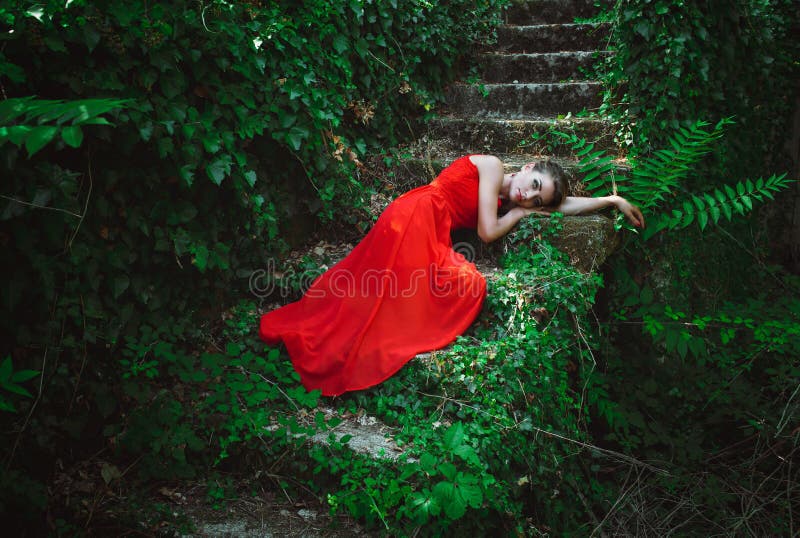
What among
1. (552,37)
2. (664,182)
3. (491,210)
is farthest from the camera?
(552,37)

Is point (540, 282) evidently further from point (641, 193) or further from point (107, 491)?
point (107, 491)

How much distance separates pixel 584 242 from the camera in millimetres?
3604

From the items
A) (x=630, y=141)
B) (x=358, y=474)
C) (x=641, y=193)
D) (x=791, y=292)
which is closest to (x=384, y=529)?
(x=358, y=474)

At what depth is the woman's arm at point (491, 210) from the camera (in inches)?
150

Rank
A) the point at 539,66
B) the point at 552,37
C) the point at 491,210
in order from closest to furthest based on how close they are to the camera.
Answer: the point at 491,210 < the point at 539,66 < the point at 552,37

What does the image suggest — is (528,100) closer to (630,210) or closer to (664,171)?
(664,171)

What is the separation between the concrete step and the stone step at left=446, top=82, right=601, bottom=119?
0.40 m

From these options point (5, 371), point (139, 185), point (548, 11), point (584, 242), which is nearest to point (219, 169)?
point (139, 185)

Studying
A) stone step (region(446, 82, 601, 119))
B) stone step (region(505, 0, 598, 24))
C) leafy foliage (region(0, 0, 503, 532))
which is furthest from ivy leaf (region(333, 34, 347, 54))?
stone step (region(505, 0, 598, 24))

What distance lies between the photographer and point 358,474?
98.4 inches

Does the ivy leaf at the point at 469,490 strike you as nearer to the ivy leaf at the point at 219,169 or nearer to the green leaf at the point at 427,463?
the green leaf at the point at 427,463

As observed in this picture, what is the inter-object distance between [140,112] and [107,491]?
186cm

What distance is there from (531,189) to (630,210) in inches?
29.8

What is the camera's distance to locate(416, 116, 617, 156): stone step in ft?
14.8
